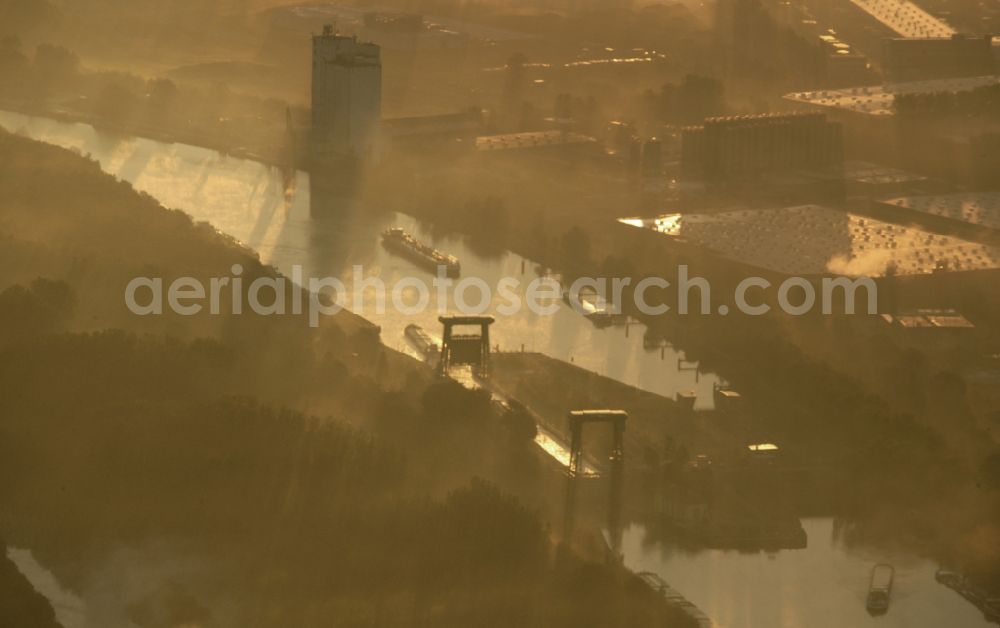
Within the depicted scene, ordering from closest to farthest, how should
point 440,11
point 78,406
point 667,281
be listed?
point 78,406 → point 667,281 → point 440,11

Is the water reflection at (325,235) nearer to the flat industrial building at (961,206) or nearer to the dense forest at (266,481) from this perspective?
the dense forest at (266,481)

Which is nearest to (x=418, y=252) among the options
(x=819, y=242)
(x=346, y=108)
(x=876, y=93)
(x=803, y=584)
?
(x=819, y=242)

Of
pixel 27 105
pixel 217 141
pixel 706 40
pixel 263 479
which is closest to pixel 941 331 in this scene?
pixel 263 479

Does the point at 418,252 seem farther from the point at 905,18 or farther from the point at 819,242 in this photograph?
the point at 905,18

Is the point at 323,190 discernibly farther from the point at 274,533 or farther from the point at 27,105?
the point at 274,533

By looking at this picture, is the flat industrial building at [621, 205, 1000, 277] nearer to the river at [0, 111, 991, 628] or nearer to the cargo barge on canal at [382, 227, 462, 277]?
the river at [0, 111, 991, 628]

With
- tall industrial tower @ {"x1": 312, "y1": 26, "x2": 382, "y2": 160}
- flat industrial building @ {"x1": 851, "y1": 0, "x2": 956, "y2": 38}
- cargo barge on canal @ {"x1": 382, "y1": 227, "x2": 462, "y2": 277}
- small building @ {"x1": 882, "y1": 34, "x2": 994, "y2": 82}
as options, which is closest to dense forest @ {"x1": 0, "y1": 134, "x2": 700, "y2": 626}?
cargo barge on canal @ {"x1": 382, "y1": 227, "x2": 462, "y2": 277}
